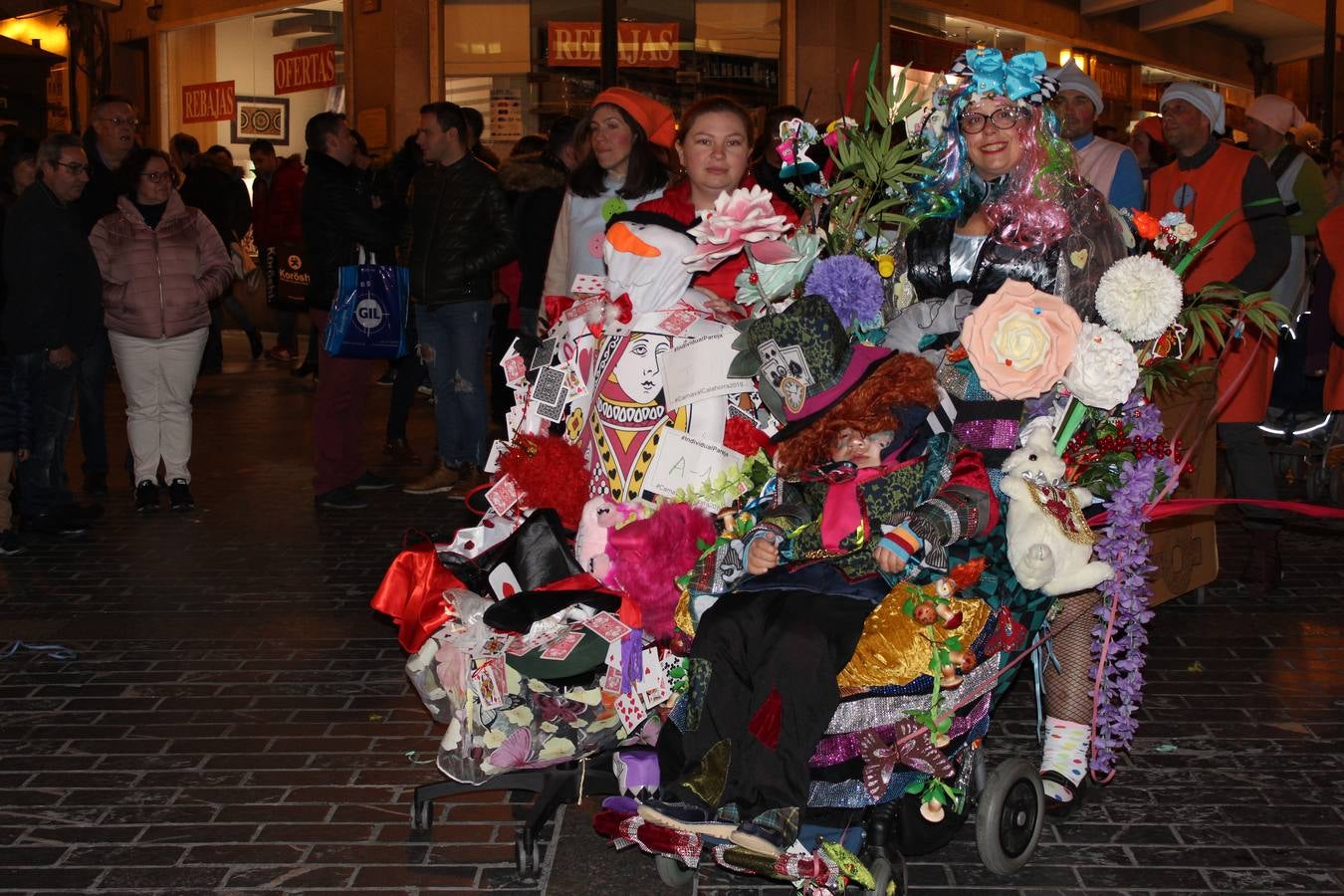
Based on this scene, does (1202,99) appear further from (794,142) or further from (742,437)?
(742,437)

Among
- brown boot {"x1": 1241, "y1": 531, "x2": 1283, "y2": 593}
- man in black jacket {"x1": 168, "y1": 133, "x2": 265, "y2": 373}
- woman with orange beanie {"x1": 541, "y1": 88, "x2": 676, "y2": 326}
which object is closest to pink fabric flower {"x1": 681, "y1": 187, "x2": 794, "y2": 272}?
woman with orange beanie {"x1": 541, "y1": 88, "x2": 676, "y2": 326}

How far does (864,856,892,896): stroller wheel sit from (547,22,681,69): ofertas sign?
1349 centimetres

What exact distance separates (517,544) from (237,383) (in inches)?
409

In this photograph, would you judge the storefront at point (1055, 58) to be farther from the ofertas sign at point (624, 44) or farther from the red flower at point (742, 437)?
the red flower at point (742, 437)

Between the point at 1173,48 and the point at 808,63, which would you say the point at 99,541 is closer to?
the point at 808,63

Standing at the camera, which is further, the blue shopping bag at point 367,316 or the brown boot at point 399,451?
the brown boot at point 399,451

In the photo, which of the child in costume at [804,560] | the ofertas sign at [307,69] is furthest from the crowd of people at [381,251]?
the ofertas sign at [307,69]

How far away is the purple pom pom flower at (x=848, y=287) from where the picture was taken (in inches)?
156

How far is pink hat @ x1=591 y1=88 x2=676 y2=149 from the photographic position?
602cm

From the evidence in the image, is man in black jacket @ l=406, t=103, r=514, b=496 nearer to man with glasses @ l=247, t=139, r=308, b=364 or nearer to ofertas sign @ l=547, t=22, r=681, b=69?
man with glasses @ l=247, t=139, r=308, b=364

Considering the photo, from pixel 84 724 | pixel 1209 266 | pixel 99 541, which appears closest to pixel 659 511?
pixel 84 724

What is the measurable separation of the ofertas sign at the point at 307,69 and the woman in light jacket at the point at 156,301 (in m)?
9.62

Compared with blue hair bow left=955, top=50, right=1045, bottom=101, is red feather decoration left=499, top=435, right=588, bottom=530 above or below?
below

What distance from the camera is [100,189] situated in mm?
8414
